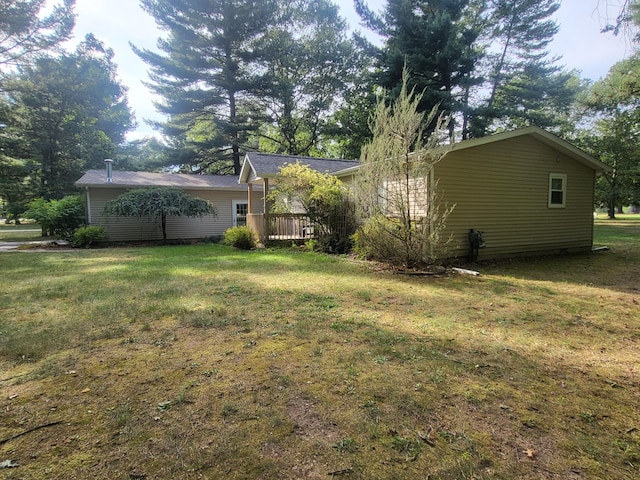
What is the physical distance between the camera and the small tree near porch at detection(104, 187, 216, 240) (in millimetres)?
12305

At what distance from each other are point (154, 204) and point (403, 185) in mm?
9693

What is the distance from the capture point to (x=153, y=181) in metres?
15.1

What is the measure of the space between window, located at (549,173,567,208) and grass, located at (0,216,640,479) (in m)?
5.46

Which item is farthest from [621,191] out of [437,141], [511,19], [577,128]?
[437,141]

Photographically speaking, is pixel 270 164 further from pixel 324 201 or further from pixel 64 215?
pixel 64 215

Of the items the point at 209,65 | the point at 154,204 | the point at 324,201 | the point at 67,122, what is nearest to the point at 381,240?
the point at 324,201

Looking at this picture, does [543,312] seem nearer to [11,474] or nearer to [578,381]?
[578,381]

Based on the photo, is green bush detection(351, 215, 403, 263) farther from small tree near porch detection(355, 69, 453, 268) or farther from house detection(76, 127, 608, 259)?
house detection(76, 127, 608, 259)

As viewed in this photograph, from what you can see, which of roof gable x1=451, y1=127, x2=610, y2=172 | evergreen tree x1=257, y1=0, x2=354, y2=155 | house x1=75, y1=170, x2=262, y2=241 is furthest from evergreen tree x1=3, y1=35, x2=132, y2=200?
roof gable x1=451, y1=127, x2=610, y2=172

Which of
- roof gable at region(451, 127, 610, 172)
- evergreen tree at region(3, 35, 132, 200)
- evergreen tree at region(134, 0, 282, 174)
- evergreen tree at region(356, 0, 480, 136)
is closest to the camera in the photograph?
roof gable at region(451, 127, 610, 172)

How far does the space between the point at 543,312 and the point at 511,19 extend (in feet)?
71.4

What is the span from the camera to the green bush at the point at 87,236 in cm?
1238

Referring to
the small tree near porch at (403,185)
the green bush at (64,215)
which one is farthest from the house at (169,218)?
the small tree near porch at (403,185)

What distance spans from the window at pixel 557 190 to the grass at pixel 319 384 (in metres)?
5.46
